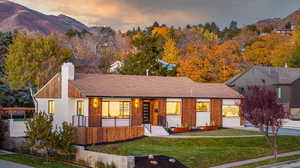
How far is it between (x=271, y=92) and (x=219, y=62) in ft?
109

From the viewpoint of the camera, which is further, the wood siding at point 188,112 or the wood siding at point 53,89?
the wood siding at point 188,112

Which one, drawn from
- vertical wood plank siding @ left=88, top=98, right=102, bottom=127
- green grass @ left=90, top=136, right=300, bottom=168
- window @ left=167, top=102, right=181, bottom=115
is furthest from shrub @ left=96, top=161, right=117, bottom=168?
window @ left=167, top=102, right=181, bottom=115

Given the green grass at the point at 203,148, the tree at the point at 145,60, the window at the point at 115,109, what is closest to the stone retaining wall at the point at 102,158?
the green grass at the point at 203,148

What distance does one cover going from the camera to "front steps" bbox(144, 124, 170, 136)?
3216cm

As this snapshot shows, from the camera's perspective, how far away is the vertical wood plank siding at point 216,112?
3803 cm

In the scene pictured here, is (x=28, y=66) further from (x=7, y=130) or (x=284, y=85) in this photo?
(x=284, y=85)

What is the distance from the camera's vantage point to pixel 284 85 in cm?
5259

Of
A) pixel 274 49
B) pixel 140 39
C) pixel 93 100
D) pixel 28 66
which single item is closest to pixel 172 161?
pixel 93 100

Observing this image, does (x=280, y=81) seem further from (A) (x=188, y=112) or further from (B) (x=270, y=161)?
(B) (x=270, y=161)

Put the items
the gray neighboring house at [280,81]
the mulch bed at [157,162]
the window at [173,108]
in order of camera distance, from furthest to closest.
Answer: the gray neighboring house at [280,81] < the window at [173,108] < the mulch bed at [157,162]

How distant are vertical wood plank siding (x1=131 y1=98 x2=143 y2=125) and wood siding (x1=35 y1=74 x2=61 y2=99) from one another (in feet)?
20.2

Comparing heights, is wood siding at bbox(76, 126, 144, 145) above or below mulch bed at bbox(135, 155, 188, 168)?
above

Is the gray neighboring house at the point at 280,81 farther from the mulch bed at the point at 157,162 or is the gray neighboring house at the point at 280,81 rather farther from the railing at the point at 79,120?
the mulch bed at the point at 157,162

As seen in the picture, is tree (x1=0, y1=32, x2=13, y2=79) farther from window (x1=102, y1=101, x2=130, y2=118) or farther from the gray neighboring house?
the gray neighboring house
